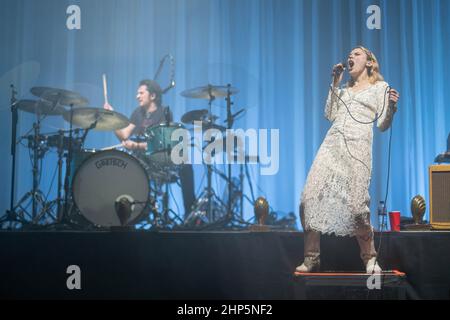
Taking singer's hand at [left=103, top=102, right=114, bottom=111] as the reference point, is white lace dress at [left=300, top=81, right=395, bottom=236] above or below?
below

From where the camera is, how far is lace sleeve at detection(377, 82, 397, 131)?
153 inches

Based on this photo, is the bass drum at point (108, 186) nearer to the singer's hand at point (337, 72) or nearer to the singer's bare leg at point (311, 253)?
the singer's bare leg at point (311, 253)

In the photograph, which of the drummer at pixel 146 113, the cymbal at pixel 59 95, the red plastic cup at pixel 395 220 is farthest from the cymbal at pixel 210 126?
the red plastic cup at pixel 395 220

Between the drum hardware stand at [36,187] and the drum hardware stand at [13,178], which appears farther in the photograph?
the drum hardware stand at [36,187]

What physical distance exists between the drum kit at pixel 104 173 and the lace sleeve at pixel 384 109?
1698mm

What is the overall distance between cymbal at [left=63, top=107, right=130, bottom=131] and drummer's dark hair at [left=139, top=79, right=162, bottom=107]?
584 millimetres

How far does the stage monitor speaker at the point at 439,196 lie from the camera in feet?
14.9

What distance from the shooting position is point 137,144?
5.96 metres

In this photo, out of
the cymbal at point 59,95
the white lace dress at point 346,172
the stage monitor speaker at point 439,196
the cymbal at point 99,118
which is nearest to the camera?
the white lace dress at point 346,172

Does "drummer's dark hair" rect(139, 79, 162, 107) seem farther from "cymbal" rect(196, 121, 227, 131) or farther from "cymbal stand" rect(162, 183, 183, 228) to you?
"cymbal stand" rect(162, 183, 183, 228)

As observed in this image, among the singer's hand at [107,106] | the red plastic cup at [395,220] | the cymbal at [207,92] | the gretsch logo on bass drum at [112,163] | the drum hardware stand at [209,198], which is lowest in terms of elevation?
the red plastic cup at [395,220]

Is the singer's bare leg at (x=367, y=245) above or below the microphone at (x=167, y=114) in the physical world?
below

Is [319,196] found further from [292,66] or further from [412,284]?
[292,66]

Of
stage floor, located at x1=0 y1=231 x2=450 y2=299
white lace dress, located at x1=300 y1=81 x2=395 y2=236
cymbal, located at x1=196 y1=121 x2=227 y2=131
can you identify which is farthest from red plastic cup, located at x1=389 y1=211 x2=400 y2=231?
cymbal, located at x1=196 y1=121 x2=227 y2=131
